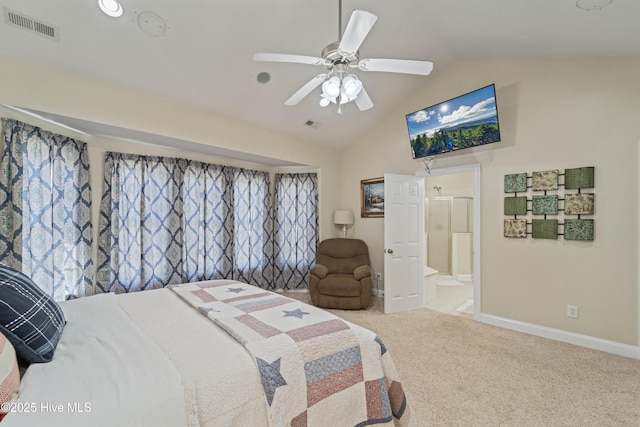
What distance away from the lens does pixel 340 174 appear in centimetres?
539

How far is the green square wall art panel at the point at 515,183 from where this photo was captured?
10.6 feet

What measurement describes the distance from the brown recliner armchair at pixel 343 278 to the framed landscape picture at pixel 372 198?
554 mm

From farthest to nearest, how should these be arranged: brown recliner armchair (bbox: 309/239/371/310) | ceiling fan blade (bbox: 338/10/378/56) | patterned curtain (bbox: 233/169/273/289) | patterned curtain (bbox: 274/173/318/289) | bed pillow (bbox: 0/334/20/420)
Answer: patterned curtain (bbox: 274/173/318/289)
patterned curtain (bbox: 233/169/273/289)
brown recliner armchair (bbox: 309/239/371/310)
ceiling fan blade (bbox: 338/10/378/56)
bed pillow (bbox: 0/334/20/420)

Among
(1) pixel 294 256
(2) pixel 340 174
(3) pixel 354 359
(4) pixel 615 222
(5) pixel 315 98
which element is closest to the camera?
(3) pixel 354 359

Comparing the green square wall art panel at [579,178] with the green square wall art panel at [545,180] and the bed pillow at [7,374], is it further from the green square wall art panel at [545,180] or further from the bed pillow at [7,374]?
the bed pillow at [7,374]

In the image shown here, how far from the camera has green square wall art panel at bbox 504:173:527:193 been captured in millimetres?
3221

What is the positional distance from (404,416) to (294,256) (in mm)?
3543

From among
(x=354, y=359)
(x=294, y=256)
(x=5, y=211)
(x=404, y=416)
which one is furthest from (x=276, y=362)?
(x=294, y=256)

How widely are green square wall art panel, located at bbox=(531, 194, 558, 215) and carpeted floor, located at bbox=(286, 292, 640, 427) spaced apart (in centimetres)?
138

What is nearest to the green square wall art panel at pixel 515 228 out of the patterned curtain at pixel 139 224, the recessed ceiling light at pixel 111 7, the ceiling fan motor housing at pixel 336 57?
the ceiling fan motor housing at pixel 336 57

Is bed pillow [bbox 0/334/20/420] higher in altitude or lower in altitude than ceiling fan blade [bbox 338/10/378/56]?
lower

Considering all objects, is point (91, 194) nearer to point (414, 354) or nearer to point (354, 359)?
point (354, 359)

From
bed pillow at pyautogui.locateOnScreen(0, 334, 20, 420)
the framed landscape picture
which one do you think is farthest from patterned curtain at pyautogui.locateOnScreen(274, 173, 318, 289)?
bed pillow at pyautogui.locateOnScreen(0, 334, 20, 420)

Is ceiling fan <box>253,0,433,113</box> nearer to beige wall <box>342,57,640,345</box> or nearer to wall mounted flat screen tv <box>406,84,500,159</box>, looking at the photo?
wall mounted flat screen tv <box>406,84,500,159</box>
